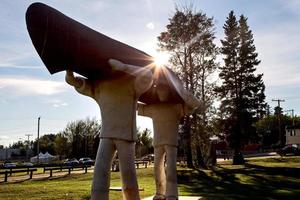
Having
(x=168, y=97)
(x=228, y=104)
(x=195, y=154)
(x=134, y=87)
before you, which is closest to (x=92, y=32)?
(x=134, y=87)

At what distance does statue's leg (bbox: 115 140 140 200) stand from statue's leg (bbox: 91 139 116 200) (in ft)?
0.60

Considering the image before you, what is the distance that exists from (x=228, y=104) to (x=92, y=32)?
110 feet

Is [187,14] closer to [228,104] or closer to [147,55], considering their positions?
[228,104]

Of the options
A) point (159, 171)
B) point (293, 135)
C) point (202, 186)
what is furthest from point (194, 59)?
point (293, 135)

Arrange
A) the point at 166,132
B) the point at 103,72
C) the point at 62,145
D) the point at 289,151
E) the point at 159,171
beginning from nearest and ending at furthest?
the point at 103,72, the point at 166,132, the point at 159,171, the point at 289,151, the point at 62,145

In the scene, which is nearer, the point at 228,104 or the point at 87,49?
the point at 87,49

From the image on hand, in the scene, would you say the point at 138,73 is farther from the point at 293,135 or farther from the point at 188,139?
the point at 293,135

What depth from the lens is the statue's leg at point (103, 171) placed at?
7566 mm

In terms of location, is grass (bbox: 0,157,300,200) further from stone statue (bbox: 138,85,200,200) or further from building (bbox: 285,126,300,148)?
building (bbox: 285,126,300,148)

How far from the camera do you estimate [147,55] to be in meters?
8.80

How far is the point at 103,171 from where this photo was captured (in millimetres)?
7648

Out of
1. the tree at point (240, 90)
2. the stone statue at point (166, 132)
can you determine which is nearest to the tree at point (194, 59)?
the tree at point (240, 90)

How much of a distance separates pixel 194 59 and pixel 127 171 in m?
24.1

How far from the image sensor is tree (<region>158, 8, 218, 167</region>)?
101 feet
